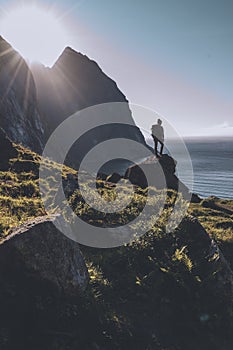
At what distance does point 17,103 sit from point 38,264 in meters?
48.6

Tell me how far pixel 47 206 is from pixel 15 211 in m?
1.83

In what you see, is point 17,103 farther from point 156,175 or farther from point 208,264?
point 208,264

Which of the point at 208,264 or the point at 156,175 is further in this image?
the point at 156,175

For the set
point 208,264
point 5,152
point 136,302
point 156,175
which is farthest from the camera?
point 156,175

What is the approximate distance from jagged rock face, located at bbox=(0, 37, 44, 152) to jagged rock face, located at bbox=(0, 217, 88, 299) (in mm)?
31110

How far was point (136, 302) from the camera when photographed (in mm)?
10805

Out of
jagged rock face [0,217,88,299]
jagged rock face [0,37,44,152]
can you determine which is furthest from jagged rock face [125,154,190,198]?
jagged rock face [0,37,44,152]

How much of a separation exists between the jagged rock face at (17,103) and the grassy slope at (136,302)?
29066mm

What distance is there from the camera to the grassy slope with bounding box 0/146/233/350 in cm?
868

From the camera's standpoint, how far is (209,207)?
3253cm

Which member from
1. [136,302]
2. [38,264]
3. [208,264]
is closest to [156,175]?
[208,264]

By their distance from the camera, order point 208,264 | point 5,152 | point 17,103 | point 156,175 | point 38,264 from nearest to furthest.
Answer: point 38,264 < point 208,264 < point 5,152 < point 156,175 < point 17,103

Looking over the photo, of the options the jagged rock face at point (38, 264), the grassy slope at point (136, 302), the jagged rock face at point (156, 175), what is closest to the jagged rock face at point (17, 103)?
the jagged rock face at point (156, 175)

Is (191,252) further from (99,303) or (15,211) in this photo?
(15,211)
